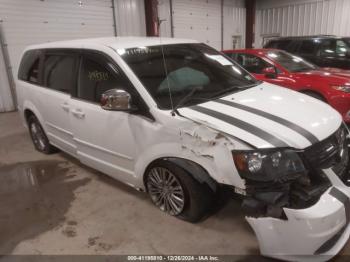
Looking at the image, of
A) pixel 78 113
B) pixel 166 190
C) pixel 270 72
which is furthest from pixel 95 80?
pixel 270 72

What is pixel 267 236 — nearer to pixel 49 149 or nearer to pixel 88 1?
pixel 49 149

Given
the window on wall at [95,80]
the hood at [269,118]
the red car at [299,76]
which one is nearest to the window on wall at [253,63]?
the red car at [299,76]

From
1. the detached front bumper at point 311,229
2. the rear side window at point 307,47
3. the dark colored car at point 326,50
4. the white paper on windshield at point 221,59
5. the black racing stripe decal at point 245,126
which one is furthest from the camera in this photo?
the rear side window at point 307,47

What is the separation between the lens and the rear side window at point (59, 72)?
2.95m

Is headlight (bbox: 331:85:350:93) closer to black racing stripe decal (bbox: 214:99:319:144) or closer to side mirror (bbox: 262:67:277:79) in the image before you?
side mirror (bbox: 262:67:277:79)

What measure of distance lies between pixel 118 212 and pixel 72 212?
17.5 inches

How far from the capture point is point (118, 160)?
260 cm

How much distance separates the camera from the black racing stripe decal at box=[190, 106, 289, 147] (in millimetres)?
1740

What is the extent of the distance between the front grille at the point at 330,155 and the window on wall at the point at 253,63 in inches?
131

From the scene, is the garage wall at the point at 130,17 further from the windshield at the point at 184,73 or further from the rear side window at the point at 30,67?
the windshield at the point at 184,73

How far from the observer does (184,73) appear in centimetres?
258

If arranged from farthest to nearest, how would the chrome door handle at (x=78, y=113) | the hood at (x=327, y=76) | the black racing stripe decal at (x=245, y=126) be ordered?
the hood at (x=327, y=76)
the chrome door handle at (x=78, y=113)
the black racing stripe decal at (x=245, y=126)

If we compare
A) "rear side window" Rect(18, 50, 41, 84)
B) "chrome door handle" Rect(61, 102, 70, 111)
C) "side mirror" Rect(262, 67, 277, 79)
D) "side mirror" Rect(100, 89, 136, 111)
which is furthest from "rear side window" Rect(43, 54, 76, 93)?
"side mirror" Rect(262, 67, 277, 79)

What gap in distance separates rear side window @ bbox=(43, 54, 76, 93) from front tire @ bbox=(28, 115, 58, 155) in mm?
810
